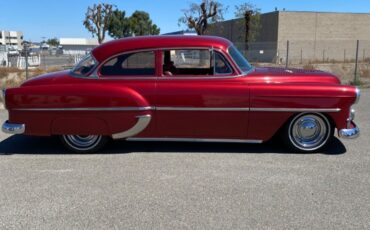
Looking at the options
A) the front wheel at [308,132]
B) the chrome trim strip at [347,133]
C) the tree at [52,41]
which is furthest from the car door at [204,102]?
the tree at [52,41]

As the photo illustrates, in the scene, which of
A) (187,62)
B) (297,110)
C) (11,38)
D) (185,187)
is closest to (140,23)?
(187,62)

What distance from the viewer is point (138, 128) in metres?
5.36

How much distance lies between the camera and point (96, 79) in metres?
5.39

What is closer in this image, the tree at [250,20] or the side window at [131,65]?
the side window at [131,65]

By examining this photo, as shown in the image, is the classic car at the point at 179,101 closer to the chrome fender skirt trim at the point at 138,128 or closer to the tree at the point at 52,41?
the chrome fender skirt trim at the point at 138,128

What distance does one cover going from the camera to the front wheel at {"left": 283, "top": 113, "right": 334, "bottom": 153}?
5.32 m

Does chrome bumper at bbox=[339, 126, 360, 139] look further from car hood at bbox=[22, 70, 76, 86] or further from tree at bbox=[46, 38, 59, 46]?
tree at bbox=[46, 38, 59, 46]

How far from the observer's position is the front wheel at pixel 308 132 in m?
5.32

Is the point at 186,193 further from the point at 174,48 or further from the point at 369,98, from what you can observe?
the point at 369,98

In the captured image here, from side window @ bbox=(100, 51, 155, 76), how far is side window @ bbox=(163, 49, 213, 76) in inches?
8.5

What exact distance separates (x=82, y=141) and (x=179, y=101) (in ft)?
5.22

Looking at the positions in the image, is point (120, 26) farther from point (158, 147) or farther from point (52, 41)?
point (52, 41)

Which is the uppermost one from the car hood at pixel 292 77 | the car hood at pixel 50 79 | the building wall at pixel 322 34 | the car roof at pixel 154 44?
the building wall at pixel 322 34

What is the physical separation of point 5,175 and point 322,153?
429 centimetres
